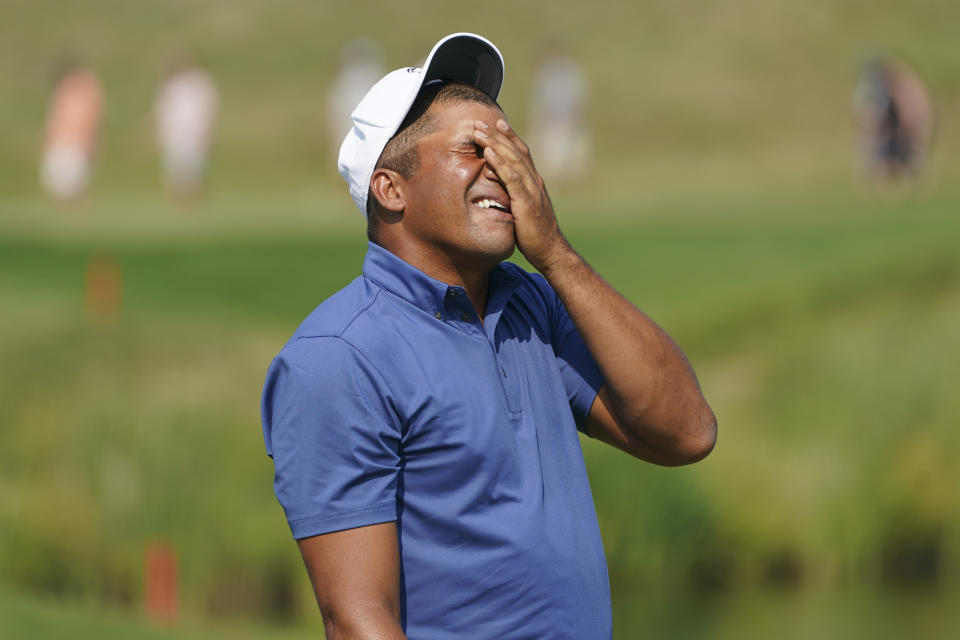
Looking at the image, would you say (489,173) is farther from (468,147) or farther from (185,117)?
(185,117)

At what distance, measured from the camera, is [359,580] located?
84.4 inches

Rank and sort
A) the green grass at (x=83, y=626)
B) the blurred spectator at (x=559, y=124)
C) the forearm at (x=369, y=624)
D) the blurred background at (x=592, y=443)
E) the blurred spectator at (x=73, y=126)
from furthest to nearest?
the blurred spectator at (x=559, y=124) < the blurred spectator at (x=73, y=126) < the blurred background at (x=592, y=443) < the green grass at (x=83, y=626) < the forearm at (x=369, y=624)

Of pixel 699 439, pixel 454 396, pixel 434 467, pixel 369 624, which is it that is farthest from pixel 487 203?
pixel 369 624

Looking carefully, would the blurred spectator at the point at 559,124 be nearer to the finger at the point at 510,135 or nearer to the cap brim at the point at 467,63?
the cap brim at the point at 467,63

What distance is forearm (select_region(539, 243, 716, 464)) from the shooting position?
7.88 feet

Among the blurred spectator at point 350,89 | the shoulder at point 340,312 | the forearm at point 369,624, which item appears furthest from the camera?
the blurred spectator at point 350,89

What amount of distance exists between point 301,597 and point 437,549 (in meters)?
7.45

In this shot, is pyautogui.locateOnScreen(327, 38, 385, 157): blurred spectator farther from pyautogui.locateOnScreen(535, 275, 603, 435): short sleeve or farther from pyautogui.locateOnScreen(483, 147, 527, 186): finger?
pyautogui.locateOnScreen(483, 147, 527, 186): finger

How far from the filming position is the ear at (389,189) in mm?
2434

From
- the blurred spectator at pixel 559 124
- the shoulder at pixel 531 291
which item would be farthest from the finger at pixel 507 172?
the blurred spectator at pixel 559 124

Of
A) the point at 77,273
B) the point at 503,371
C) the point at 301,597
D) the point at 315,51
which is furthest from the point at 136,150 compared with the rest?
the point at 503,371

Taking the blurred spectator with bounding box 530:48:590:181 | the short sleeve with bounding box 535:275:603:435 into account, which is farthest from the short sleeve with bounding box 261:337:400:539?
the blurred spectator with bounding box 530:48:590:181

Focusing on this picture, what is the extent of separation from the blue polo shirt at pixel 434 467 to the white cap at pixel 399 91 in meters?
0.24

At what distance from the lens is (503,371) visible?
2.35m
